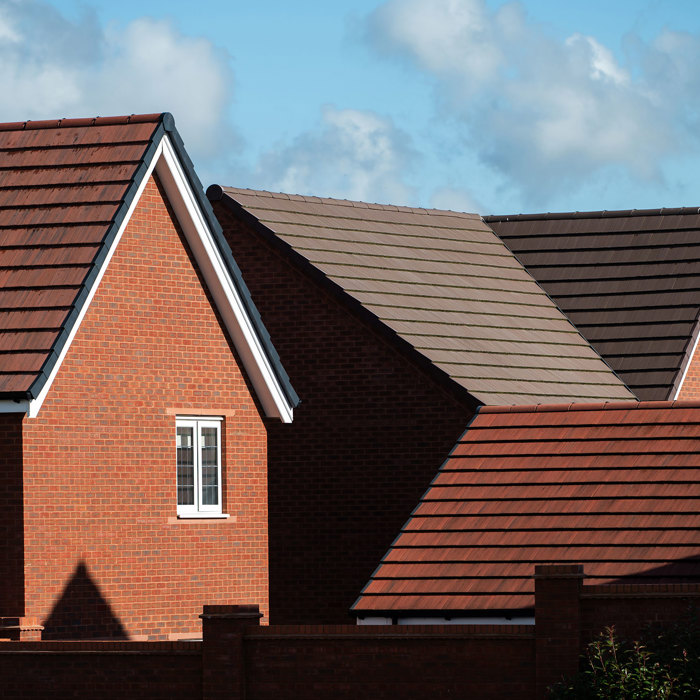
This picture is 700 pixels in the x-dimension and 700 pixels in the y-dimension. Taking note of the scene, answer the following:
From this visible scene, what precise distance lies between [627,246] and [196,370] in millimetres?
12252

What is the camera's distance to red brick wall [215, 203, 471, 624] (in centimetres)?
2395

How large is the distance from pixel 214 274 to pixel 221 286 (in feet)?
0.60

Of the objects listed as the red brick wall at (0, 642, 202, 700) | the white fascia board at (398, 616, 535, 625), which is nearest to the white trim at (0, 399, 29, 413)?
the red brick wall at (0, 642, 202, 700)

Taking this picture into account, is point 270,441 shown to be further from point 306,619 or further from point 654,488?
point 654,488

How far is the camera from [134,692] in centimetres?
1652

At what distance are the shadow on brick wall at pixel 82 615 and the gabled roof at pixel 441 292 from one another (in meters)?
6.32

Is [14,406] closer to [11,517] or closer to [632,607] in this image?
[11,517]

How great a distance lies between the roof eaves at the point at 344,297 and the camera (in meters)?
23.4

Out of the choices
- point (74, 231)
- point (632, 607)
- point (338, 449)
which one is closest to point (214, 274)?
point (74, 231)

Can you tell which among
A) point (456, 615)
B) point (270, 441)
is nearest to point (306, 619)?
point (270, 441)

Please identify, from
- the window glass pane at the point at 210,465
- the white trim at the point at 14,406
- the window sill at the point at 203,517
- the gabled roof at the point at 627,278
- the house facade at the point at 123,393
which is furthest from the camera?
the gabled roof at the point at 627,278

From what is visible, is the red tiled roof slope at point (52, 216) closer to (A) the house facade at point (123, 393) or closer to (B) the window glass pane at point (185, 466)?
(A) the house facade at point (123, 393)

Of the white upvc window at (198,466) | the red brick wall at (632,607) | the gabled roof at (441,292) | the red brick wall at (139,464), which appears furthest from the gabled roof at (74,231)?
the red brick wall at (632,607)

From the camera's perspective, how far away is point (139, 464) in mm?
20438
